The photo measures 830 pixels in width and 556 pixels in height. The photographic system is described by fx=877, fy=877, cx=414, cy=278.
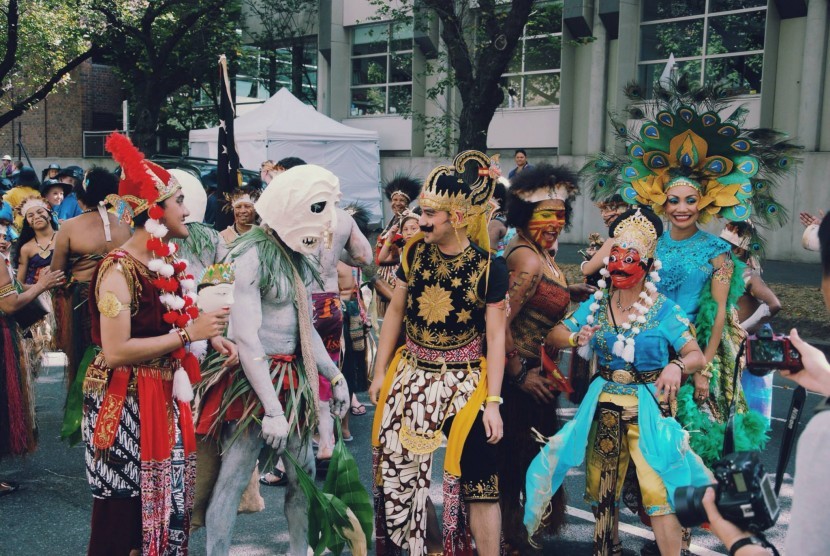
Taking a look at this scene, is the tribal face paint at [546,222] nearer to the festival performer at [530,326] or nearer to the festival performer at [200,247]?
Answer: the festival performer at [530,326]

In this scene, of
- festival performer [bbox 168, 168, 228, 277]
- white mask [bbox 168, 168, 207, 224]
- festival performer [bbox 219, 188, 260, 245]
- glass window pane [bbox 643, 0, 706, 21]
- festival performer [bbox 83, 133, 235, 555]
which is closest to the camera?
festival performer [bbox 83, 133, 235, 555]

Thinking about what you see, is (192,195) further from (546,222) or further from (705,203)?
(705,203)

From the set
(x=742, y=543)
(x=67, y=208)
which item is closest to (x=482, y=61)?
(x=67, y=208)

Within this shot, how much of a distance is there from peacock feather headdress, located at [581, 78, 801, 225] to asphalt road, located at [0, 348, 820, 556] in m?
1.95

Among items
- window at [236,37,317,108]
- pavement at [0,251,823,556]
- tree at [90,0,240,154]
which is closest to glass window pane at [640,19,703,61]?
tree at [90,0,240,154]

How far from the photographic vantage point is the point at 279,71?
31188 millimetres

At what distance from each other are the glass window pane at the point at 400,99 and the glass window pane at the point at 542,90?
418 cm

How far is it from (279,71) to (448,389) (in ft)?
93.3

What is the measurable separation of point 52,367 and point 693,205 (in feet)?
24.5

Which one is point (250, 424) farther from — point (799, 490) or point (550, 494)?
point (799, 490)

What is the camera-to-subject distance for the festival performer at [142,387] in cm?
379

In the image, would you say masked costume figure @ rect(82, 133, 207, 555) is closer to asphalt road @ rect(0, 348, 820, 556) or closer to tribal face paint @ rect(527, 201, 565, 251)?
asphalt road @ rect(0, 348, 820, 556)

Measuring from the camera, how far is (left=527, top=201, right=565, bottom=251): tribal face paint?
16.0 ft

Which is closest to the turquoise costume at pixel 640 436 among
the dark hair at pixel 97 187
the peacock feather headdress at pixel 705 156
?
the peacock feather headdress at pixel 705 156
